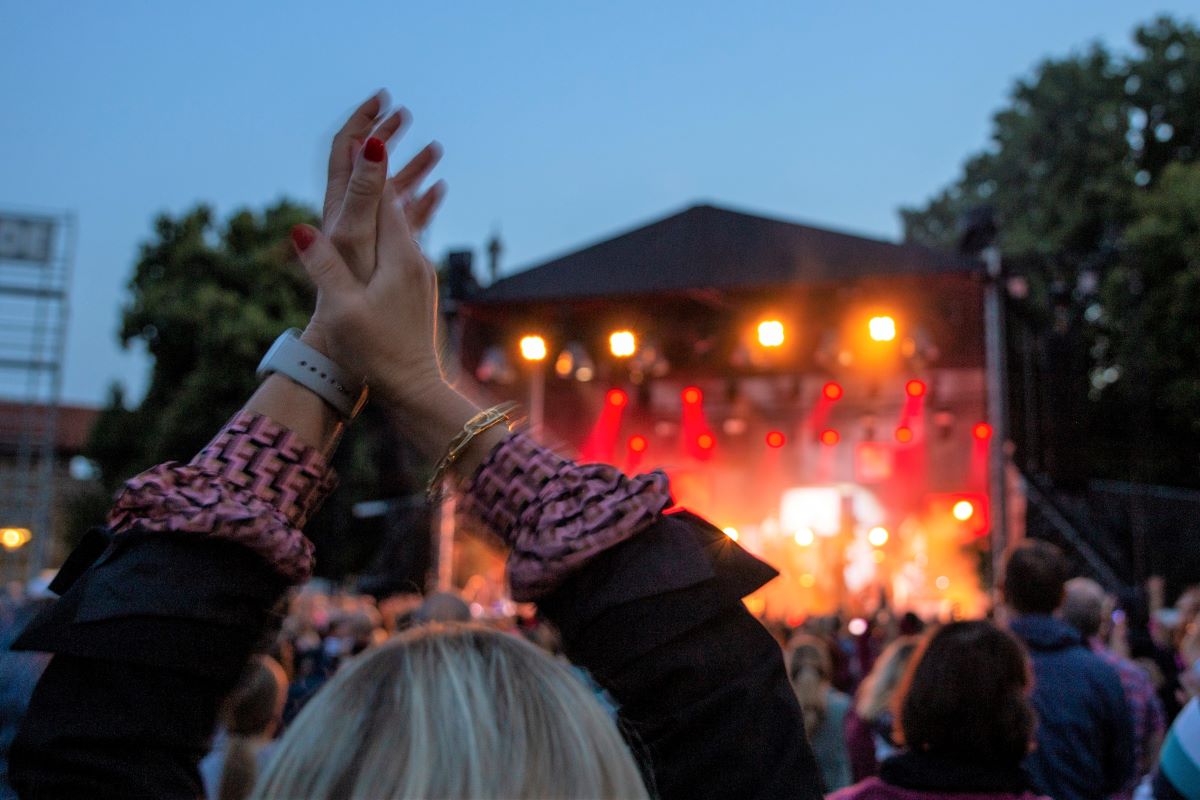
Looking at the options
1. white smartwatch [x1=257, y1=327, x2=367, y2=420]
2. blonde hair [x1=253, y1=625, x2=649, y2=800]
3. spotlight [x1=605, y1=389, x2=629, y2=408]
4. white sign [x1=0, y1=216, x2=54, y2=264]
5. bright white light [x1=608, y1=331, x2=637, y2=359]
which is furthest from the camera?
white sign [x1=0, y1=216, x2=54, y2=264]

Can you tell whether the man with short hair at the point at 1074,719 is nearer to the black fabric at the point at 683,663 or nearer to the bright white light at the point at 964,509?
the black fabric at the point at 683,663

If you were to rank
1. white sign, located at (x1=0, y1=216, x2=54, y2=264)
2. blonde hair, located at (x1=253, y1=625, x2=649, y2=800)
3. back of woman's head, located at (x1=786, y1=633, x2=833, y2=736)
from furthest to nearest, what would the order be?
1. white sign, located at (x1=0, y1=216, x2=54, y2=264)
2. back of woman's head, located at (x1=786, y1=633, x2=833, y2=736)
3. blonde hair, located at (x1=253, y1=625, x2=649, y2=800)

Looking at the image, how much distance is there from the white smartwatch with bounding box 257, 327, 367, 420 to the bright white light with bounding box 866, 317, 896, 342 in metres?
10.1

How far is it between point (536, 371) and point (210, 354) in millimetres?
12679

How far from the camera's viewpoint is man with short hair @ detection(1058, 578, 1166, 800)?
329 cm

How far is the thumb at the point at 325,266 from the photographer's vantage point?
0.91 m

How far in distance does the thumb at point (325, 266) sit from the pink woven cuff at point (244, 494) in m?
0.14

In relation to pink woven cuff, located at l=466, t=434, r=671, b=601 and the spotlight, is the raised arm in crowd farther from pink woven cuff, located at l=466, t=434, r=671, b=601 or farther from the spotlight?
the spotlight

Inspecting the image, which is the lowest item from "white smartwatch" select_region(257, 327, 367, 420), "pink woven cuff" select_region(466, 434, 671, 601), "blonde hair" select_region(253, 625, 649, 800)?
"blonde hair" select_region(253, 625, 649, 800)

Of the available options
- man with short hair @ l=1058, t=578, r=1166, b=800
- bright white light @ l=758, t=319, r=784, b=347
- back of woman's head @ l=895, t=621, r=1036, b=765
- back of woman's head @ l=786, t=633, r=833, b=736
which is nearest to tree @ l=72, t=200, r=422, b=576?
bright white light @ l=758, t=319, r=784, b=347

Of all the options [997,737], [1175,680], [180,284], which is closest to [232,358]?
[180,284]

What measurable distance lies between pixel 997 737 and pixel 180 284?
24.4 m

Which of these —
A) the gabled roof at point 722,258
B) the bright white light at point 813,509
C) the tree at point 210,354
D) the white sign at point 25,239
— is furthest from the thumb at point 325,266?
the white sign at point 25,239

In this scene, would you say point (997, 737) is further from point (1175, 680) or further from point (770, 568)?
point (1175, 680)
